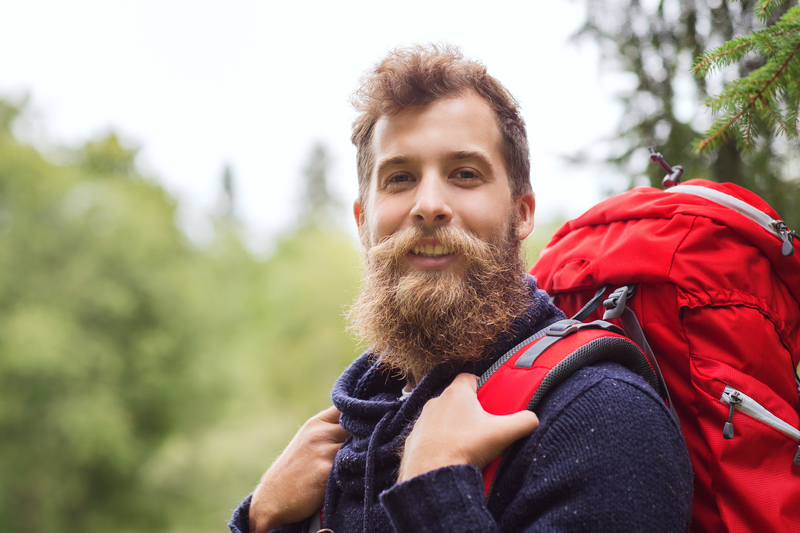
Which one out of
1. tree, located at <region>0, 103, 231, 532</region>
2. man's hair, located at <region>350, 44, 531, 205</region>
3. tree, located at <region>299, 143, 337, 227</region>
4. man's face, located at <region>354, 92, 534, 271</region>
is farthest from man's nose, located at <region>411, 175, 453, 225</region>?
tree, located at <region>299, 143, 337, 227</region>

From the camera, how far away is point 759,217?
164cm

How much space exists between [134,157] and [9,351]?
11.5 m

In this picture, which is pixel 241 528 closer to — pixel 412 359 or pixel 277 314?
pixel 412 359

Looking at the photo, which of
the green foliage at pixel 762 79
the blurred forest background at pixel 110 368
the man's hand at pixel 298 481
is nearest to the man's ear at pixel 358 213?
the man's hand at pixel 298 481

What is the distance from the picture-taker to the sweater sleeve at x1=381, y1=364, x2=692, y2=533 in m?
1.25

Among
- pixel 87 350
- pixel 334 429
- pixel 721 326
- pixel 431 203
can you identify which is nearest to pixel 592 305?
pixel 721 326

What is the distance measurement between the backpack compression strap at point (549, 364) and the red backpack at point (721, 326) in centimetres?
12

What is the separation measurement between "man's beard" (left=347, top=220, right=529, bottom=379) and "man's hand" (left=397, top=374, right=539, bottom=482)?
0.33m

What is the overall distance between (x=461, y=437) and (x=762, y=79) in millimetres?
1330

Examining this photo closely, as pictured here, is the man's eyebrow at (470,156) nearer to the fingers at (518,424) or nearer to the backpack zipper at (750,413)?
the fingers at (518,424)

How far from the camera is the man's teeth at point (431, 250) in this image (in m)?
1.81

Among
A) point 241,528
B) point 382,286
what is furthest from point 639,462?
point 241,528

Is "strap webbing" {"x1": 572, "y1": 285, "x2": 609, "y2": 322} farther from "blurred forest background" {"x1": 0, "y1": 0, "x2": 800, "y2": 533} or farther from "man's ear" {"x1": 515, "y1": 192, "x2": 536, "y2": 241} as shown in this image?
"blurred forest background" {"x1": 0, "y1": 0, "x2": 800, "y2": 533}

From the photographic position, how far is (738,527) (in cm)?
138
